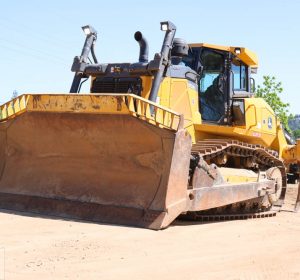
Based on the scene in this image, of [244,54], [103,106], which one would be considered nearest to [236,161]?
[244,54]

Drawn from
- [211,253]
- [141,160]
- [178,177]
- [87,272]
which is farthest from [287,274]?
[141,160]

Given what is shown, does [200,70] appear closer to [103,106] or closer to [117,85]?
[117,85]

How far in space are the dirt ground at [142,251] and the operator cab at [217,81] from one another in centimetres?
230

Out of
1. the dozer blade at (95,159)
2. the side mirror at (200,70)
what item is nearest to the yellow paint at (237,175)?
the dozer blade at (95,159)

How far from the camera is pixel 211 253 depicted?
16.1ft

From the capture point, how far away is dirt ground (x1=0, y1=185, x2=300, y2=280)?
13.3ft

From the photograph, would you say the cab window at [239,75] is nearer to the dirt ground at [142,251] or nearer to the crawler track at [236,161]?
the crawler track at [236,161]

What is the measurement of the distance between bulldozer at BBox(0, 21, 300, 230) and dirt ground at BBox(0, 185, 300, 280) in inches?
16.4

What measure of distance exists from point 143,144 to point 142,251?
1742 millimetres

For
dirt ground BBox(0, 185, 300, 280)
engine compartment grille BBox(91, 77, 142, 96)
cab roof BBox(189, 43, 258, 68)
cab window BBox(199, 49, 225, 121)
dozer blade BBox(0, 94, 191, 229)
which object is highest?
cab roof BBox(189, 43, 258, 68)

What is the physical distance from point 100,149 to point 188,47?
8.14 ft

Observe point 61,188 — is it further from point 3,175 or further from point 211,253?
point 211,253

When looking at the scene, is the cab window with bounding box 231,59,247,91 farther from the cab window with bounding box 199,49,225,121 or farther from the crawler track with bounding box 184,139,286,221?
the crawler track with bounding box 184,139,286,221

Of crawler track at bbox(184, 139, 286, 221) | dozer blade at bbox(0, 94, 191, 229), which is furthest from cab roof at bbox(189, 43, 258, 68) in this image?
dozer blade at bbox(0, 94, 191, 229)
